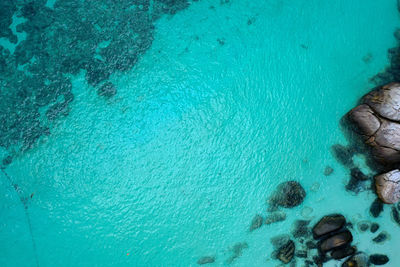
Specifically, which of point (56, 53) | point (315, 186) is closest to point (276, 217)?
point (315, 186)

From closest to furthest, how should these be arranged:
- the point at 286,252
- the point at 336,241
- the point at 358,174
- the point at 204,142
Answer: the point at 336,241 → the point at 286,252 → the point at 358,174 → the point at 204,142

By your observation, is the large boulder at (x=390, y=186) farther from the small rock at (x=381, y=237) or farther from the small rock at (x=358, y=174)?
the small rock at (x=381, y=237)

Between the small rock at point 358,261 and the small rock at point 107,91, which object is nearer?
the small rock at point 358,261

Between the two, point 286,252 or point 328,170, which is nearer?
point 286,252

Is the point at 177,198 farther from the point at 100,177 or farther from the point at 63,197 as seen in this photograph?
the point at 63,197

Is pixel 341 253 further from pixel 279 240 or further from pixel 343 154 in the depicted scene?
pixel 343 154

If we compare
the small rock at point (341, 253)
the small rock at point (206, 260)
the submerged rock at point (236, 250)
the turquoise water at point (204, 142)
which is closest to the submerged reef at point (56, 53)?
the turquoise water at point (204, 142)

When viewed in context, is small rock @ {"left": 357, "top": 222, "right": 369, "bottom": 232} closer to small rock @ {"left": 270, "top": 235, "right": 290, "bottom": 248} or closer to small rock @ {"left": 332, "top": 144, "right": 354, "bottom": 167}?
small rock @ {"left": 332, "top": 144, "right": 354, "bottom": 167}
